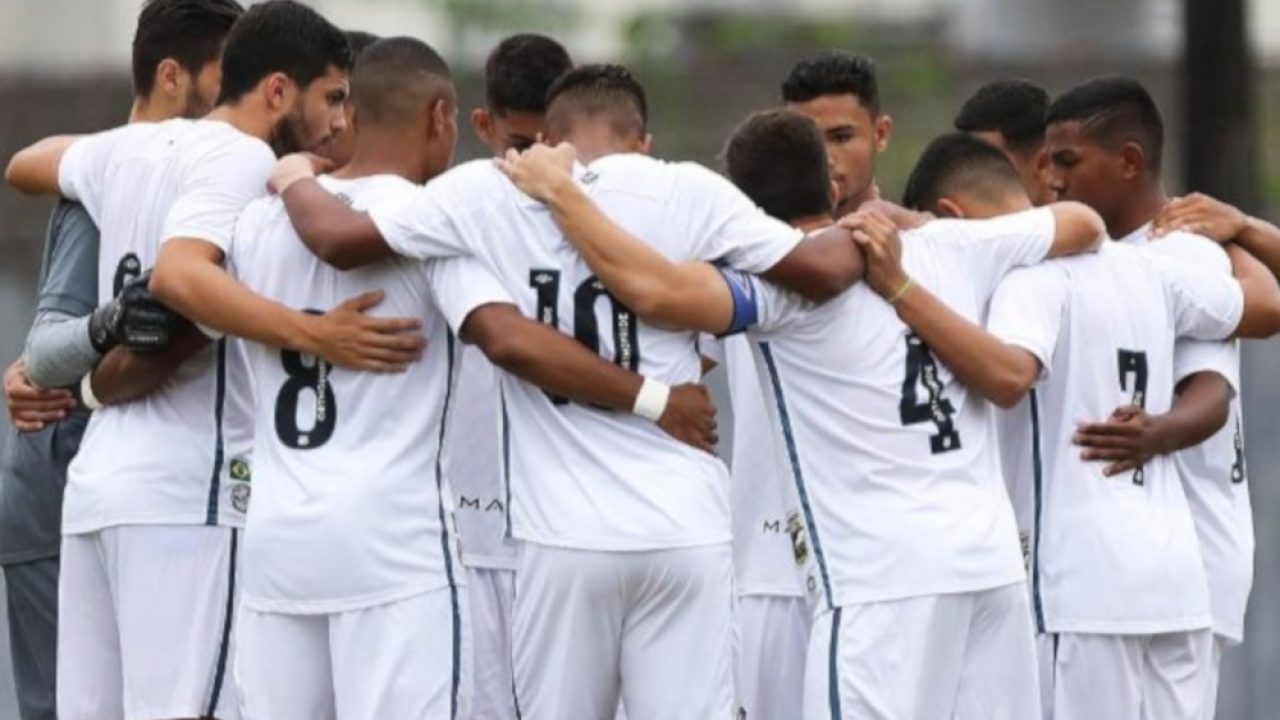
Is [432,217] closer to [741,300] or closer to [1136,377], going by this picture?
[741,300]

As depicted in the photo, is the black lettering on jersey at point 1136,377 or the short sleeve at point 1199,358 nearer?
the black lettering on jersey at point 1136,377

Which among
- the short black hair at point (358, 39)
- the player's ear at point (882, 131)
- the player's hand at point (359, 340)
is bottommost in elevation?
the player's hand at point (359, 340)

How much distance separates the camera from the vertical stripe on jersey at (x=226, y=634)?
8.80m

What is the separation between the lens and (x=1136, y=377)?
907 cm

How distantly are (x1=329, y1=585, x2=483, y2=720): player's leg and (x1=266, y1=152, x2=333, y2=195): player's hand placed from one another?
3.84 ft

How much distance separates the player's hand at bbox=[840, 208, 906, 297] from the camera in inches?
331

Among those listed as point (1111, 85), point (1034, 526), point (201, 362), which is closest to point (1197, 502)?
point (1034, 526)

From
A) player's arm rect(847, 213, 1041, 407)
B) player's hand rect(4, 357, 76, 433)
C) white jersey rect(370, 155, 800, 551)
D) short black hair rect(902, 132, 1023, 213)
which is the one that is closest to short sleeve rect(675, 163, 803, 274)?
white jersey rect(370, 155, 800, 551)

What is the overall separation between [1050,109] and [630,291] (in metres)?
2.04

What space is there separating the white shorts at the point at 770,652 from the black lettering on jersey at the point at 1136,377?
1.05 metres

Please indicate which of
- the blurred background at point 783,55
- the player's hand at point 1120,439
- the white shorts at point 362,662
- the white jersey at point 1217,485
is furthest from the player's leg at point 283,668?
the blurred background at point 783,55

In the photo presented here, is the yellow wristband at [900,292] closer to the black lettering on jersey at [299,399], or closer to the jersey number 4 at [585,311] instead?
the jersey number 4 at [585,311]

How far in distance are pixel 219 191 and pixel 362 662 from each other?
137 cm

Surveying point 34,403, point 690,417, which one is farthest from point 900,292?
point 34,403
